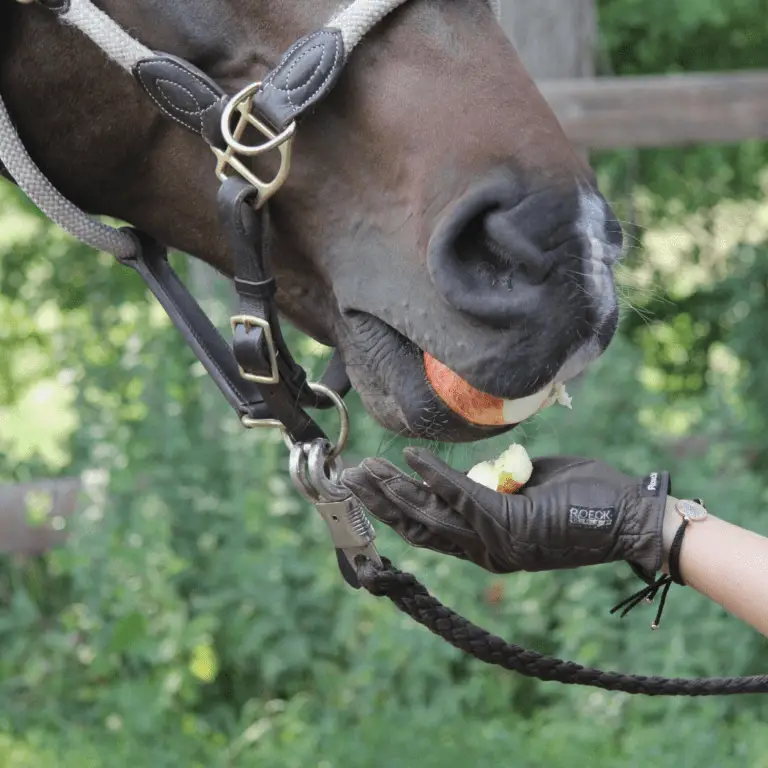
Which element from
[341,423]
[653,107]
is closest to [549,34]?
[653,107]

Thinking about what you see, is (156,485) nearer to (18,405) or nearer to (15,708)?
(15,708)

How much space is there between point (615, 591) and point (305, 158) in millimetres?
2606

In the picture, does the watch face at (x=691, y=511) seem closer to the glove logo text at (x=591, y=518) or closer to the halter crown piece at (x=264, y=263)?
the glove logo text at (x=591, y=518)

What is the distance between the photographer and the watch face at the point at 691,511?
78.1 inches

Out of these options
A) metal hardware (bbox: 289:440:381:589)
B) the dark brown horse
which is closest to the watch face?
the dark brown horse

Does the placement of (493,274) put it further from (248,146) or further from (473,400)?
(248,146)

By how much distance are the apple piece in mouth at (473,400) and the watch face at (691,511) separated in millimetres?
340

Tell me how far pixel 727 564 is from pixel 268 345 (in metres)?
0.80

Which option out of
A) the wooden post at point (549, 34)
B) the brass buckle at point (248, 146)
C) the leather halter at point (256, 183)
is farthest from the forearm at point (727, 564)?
the wooden post at point (549, 34)

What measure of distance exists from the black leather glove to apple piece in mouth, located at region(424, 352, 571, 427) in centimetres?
16

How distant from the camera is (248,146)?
179 cm

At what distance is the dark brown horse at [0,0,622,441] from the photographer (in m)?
1.63

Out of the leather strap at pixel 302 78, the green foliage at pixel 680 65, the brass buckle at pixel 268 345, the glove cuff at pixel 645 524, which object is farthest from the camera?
the green foliage at pixel 680 65

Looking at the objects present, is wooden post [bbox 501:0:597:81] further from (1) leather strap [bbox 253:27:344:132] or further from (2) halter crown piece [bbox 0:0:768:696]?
(1) leather strap [bbox 253:27:344:132]
